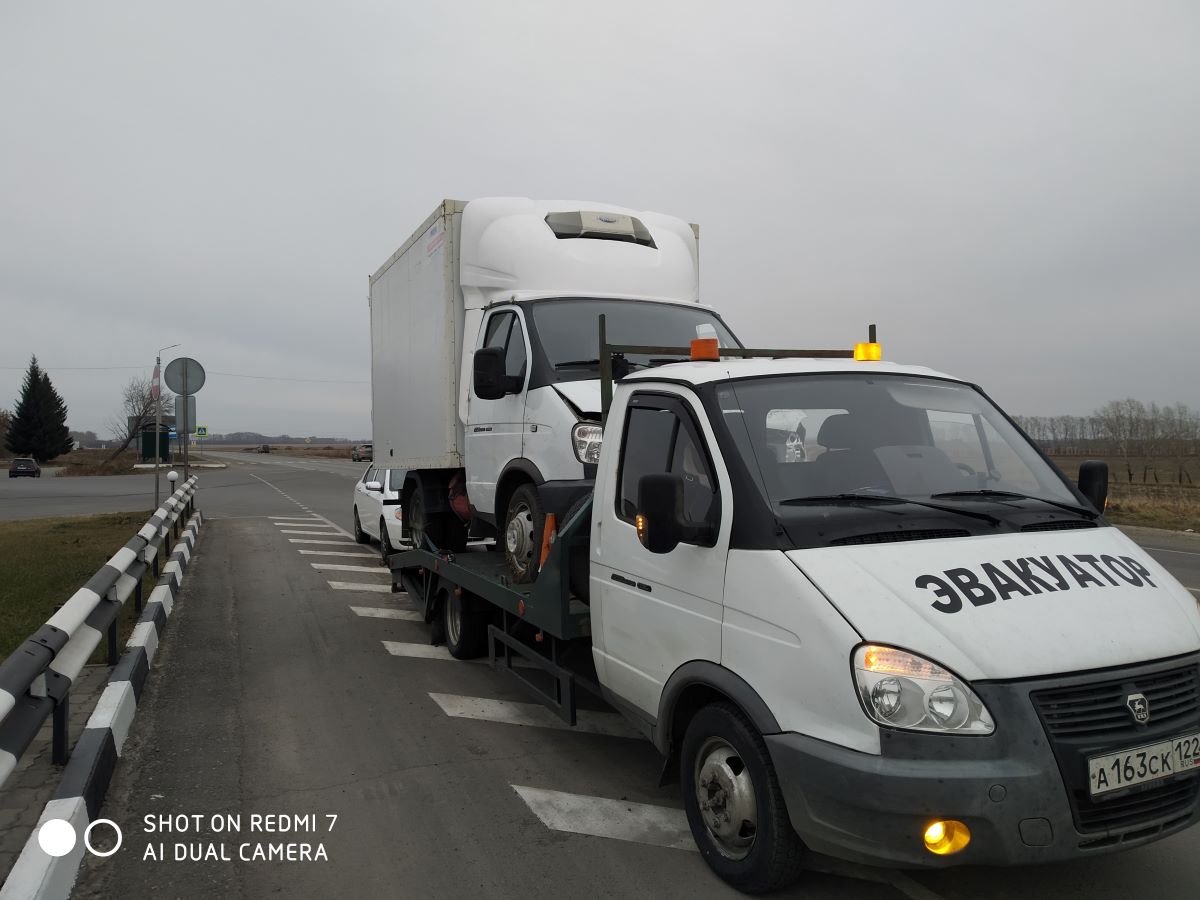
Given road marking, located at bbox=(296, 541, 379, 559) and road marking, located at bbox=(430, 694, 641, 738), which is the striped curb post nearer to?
road marking, located at bbox=(430, 694, 641, 738)

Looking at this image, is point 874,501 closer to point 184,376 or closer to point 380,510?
point 380,510

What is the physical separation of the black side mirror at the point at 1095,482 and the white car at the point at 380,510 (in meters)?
9.04

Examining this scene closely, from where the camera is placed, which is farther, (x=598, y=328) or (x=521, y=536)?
(x=598, y=328)

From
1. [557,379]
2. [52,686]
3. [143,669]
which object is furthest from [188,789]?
[557,379]

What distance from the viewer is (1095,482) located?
13.3 feet

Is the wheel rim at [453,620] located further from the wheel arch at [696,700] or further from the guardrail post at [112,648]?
the wheel arch at [696,700]

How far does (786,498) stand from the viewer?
133 inches

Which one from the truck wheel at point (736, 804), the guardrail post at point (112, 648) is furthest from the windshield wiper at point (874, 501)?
the guardrail post at point (112, 648)

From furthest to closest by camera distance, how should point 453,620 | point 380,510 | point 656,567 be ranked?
point 380,510 < point 453,620 < point 656,567

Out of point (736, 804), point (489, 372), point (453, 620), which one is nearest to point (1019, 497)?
A: point (736, 804)

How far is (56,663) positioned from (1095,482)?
16.5 ft

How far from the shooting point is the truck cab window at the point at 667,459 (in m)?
3.63

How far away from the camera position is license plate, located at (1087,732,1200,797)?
107 inches

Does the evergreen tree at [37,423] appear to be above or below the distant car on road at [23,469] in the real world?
above
